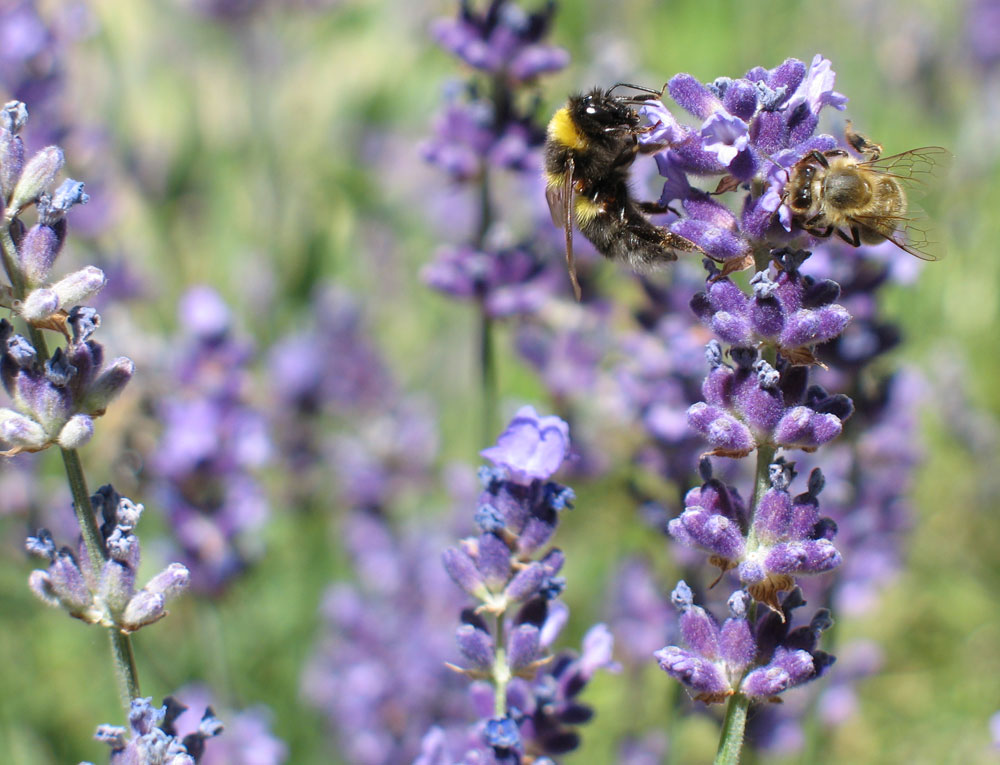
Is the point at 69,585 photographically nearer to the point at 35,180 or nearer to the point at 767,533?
the point at 35,180

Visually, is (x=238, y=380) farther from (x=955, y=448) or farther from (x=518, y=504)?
(x=955, y=448)

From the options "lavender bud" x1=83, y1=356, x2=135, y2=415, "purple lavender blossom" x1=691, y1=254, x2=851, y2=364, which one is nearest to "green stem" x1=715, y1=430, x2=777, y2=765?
"purple lavender blossom" x1=691, y1=254, x2=851, y2=364

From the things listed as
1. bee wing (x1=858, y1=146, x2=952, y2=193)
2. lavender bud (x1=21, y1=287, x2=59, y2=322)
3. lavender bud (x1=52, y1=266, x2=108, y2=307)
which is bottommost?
lavender bud (x1=21, y1=287, x2=59, y2=322)

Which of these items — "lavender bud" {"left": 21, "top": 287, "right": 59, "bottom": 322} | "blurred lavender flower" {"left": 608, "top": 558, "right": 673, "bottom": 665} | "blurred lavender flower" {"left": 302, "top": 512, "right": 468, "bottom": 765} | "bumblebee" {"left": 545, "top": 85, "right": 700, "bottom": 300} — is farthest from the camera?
"blurred lavender flower" {"left": 608, "top": 558, "right": 673, "bottom": 665}

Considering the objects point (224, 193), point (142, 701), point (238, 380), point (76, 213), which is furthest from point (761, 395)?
point (224, 193)

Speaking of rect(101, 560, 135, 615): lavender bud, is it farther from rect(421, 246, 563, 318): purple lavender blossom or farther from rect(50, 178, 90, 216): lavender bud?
rect(421, 246, 563, 318): purple lavender blossom

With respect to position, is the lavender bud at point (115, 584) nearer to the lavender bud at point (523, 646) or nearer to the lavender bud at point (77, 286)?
the lavender bud at point (77, 286)
